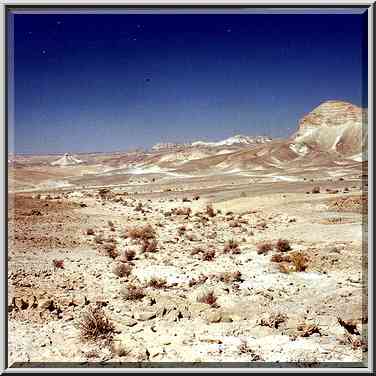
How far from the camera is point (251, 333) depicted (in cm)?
259

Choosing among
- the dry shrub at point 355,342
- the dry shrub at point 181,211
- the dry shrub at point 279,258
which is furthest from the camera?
the dry shrub at point 181,211

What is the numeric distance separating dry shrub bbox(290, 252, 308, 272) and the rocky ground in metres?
0.02

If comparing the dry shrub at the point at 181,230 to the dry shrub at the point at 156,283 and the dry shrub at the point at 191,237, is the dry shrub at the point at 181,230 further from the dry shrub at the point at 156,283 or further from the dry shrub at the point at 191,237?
the dry shrub at the point at 156,283

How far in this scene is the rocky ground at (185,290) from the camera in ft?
7.94

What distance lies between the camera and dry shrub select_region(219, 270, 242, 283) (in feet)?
11.3

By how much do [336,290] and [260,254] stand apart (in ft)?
3.73

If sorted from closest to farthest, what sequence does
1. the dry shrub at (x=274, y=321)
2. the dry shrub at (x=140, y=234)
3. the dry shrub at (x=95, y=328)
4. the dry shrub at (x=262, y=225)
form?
the dry shrub at (x=95, y=328) < the dry shrub at (x=274, y=321) < the dry shrub at (x=140, y=234) < the dry shrub at (x=262, y=225)

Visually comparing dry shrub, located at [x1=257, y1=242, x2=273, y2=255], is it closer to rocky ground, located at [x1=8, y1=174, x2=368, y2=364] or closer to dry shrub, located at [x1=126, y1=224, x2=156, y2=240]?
rocky ground, located at [x1=8, y1=174, x2=368, y2=364]

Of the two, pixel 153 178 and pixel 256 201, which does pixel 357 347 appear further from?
pixel 153 178

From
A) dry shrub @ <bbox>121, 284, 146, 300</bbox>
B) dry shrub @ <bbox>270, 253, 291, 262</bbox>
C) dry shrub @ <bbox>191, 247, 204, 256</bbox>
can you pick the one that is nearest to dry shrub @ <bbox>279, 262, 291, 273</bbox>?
dry shrub @ <bbox>270, 253, 291, 262</bbox>

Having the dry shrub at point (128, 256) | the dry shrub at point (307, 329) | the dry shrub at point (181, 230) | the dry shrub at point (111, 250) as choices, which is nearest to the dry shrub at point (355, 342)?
the dry shrub at point (307, 329)

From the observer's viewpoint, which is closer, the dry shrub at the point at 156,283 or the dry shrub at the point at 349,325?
the dry shrub at the point at 349,325

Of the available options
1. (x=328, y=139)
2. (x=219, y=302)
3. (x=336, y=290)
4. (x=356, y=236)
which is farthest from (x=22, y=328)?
(x=328, y=139)

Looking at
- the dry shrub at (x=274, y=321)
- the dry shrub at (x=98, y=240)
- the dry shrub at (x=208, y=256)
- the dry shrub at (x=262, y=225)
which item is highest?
the dry shrub at (x=262, y=225)
